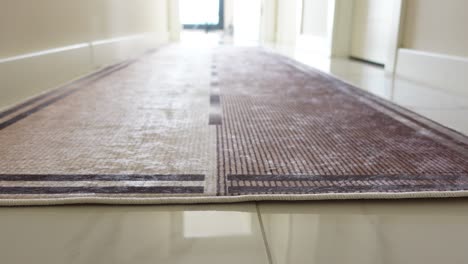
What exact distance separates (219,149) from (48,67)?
0.91m

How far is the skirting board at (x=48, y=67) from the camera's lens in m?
1.12

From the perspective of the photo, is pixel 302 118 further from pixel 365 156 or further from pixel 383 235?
pixel 383 235

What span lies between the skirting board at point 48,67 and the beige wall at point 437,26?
4.53ft

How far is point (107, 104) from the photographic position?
112 centimetres

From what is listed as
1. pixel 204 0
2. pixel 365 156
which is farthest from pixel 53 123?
pixel 204 0

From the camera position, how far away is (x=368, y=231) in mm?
476

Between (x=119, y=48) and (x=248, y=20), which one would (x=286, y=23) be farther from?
(x=119, y=48)

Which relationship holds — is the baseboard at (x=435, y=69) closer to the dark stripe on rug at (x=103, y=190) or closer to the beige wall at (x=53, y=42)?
the dark stripe on rug at (x=103, y=190)

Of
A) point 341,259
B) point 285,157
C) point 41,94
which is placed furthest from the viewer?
point 41,94

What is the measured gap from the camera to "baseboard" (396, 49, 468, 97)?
139 centimetres

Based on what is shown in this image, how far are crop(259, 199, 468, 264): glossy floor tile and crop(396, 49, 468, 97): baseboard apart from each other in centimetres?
98

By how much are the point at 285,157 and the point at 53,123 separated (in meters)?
0.52

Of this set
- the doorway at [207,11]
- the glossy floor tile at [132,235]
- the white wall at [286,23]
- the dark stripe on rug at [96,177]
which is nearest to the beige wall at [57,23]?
the dark stripe on rug at [96,177]

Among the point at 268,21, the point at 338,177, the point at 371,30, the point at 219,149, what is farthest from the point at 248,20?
the point at 338,177
